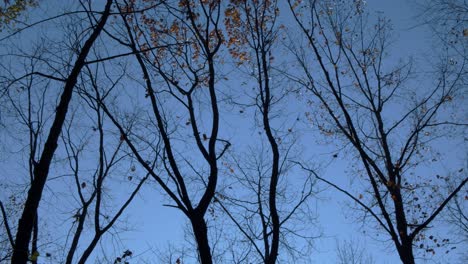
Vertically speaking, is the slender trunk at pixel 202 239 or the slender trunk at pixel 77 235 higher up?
the slender trunk at pixel 77 235

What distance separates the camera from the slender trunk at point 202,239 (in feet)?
20.2

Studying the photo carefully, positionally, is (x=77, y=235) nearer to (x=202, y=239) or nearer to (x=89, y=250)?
(x=89, y=250)

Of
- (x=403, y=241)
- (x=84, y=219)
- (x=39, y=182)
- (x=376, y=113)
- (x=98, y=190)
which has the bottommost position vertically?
(x=39, y=182)

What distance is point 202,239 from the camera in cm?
632

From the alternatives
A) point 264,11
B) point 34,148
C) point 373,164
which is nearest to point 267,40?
point 264,11

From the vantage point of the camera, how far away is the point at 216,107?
7609 mm

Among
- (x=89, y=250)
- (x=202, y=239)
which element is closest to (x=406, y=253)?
(x=202, y=239)

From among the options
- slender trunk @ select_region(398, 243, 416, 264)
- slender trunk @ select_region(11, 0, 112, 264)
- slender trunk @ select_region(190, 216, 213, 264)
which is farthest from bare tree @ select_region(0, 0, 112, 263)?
slender trunk @ select_region(398, 243, 416, 264)

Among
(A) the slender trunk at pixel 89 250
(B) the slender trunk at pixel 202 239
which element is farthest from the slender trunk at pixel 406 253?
(A) the slender trunk at pixel 89 250

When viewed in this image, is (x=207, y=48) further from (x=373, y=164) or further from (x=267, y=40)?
(x=373, y=164)

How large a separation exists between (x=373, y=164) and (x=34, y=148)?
8087mm

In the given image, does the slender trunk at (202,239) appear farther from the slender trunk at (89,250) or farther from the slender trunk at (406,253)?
the slender trunk at (406,253)

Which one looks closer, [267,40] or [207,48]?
[207,48]

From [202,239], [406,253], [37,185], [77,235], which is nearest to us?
[37,185]
